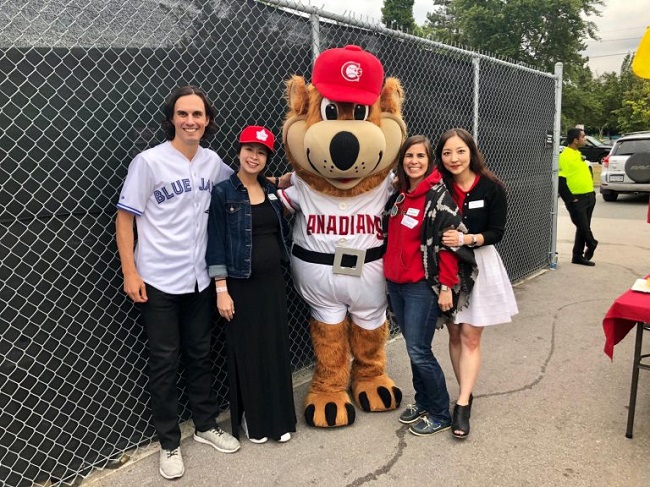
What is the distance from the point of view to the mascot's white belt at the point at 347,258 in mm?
3131

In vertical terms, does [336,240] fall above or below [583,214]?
above

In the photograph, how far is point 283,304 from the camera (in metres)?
3.03

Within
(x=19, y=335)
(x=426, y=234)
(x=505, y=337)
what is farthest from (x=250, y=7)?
(x=505, y=337)

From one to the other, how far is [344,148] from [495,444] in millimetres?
1942

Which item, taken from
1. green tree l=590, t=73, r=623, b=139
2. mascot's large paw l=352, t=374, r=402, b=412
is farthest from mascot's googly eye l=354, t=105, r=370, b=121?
green tree l=590, t=73, r=623, b=139

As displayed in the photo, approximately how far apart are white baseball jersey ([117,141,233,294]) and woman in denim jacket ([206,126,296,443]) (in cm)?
9

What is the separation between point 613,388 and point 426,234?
1.99 m

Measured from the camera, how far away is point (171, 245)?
2719 mm

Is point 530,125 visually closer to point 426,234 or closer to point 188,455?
point 426,234

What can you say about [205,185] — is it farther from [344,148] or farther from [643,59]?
[643,59]

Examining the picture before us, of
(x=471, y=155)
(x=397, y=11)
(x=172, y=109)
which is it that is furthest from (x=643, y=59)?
(x=397, y=11)

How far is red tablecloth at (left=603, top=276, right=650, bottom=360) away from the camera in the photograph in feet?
8.91

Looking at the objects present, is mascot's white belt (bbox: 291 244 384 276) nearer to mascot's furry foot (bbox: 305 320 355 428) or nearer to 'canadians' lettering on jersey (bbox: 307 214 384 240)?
→ 'canadians' lettering on jersey (bbox: 307 214 384 240)

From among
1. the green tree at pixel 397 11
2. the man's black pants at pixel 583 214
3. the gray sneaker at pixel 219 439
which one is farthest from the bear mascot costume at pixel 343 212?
the green tree at pixel 397 11
